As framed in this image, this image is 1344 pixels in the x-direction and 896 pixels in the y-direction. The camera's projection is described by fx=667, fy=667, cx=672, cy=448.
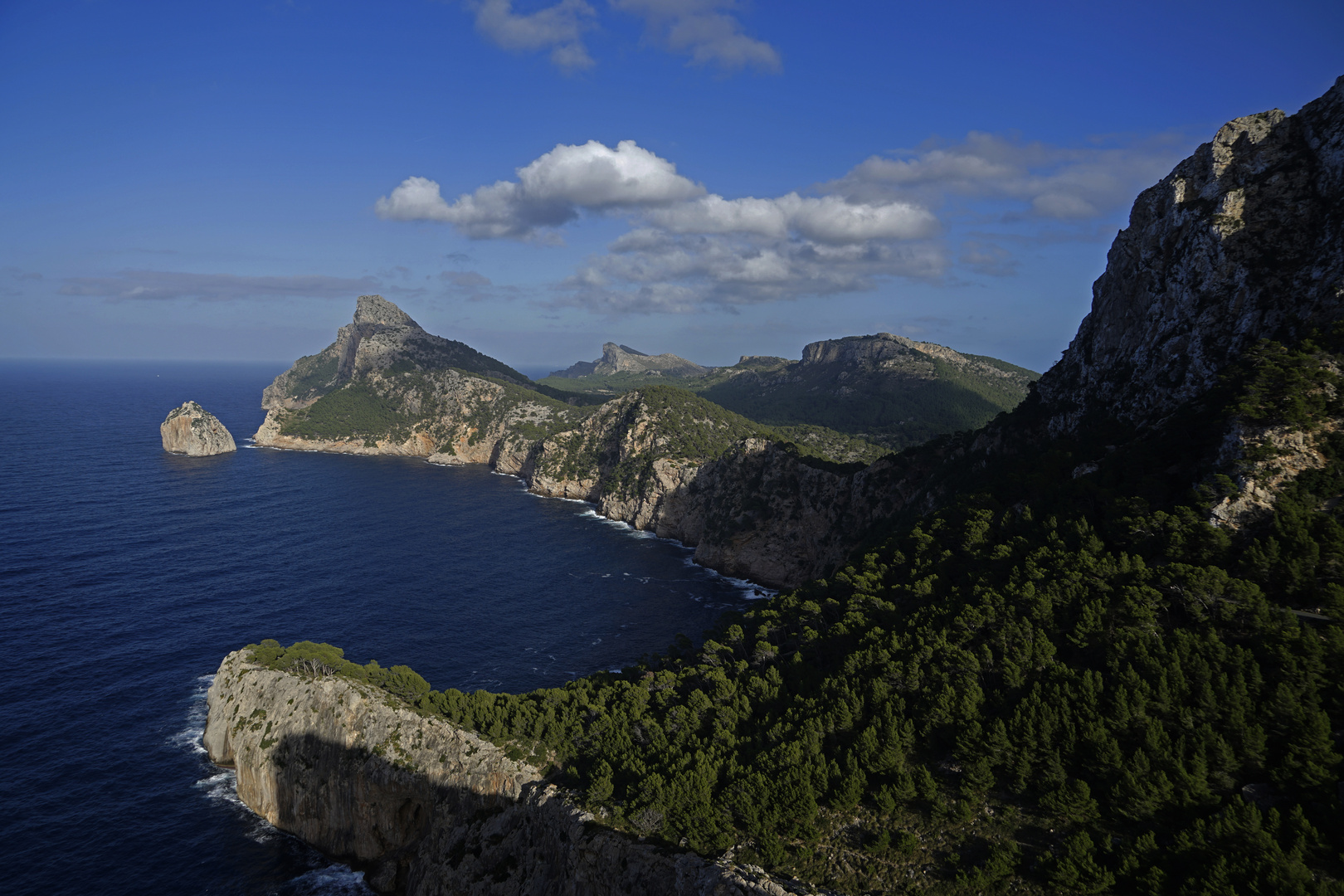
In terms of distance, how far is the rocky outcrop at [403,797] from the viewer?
44.9 metres

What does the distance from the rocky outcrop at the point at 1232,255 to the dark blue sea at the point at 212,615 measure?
64.1m

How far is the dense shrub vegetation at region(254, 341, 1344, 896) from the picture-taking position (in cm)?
3391

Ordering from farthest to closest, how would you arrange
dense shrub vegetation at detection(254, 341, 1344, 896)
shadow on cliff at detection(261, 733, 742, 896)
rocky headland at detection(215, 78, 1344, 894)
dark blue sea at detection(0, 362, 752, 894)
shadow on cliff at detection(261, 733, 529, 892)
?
dark blue sea at detection(0, 362, 752, 894) < shadow on cliff at detection(261, 733, 529, 892) < shadow on cliff at detection(261, 733, 742, 896) < rocky headland at detection(215, 78, 1344, 894) < dense shrub vegetation at detection(254, 341, 1344, 896)

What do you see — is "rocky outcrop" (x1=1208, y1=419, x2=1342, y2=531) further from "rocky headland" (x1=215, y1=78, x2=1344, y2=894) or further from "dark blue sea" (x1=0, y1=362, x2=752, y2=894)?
"dark blue sea" (x1=0, y1=362, x2=752, y2=894)

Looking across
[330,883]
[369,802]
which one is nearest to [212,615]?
A: [369,802]

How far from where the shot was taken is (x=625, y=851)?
42625 mm

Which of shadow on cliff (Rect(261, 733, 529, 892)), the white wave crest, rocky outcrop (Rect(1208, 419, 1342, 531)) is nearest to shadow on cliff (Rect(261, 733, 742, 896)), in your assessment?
shadow on cliff (Rect(261, 733, 529, 892))

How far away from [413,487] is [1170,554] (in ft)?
553

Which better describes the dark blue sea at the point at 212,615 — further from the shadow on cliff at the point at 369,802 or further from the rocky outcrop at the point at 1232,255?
the rocky outcrop at the point at 1232,255

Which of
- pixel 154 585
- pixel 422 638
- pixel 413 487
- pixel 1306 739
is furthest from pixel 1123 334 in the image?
pixel 413 487

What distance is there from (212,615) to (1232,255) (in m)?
123

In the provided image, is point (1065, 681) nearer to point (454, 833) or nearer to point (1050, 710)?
point (1050, 710)

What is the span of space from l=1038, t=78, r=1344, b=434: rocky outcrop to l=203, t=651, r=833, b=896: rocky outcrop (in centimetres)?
6155

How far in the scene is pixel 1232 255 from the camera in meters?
59.4
